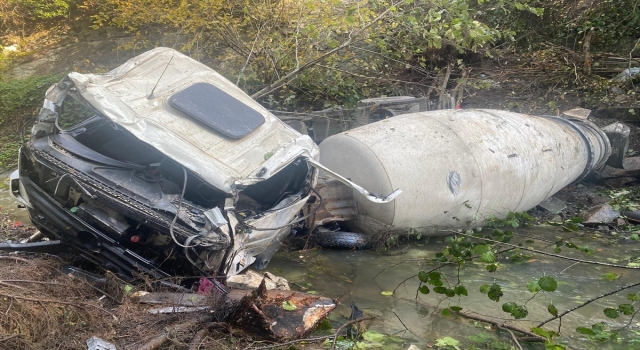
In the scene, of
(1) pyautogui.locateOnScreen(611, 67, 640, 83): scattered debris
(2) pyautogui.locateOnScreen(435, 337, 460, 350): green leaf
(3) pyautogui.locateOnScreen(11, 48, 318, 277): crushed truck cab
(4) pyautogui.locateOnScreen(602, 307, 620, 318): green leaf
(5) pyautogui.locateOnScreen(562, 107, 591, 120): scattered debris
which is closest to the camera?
(4) pyautogui.locateOnScreen(602, 307, 620, 318): green leaf

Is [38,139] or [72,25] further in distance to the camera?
[72,25]

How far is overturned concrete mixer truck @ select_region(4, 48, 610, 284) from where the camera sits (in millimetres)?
4207

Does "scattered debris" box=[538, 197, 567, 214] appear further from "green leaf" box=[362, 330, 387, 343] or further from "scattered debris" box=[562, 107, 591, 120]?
"green leaf" box=[362, 330, 387, 343]

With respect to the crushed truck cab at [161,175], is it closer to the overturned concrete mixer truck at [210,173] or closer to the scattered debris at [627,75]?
the overturned concrete mixer truck at [210,173]

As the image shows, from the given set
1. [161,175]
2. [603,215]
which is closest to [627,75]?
[603,215]

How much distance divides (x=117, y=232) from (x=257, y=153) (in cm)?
132

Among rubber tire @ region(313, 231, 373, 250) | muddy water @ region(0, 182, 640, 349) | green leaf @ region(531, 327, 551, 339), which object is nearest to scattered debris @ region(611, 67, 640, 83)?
muddy water @ region(0, 182, 640, 349)

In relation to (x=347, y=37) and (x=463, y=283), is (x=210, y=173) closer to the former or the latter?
(x=463, y=283)

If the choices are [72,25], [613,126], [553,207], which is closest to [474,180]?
[553,207]

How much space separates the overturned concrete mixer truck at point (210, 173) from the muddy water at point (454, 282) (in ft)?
1.47

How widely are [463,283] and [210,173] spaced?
9.27ft

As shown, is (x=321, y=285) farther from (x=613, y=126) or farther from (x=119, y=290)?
(x=613, y=126)

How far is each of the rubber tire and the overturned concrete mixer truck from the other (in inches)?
5.7

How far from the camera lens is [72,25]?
43.3 ft
